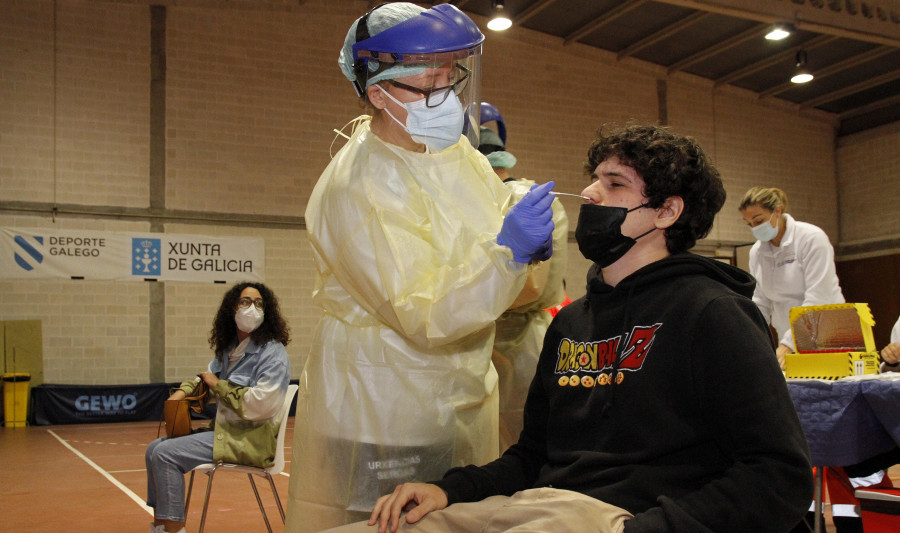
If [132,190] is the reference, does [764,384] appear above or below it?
below

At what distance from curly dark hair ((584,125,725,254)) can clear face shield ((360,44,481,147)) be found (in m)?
0.45

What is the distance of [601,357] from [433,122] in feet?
2.30

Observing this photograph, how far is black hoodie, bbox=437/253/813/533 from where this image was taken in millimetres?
1277

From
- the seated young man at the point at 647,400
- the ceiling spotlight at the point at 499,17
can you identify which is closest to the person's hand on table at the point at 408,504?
the seated young man at the point at 647,400

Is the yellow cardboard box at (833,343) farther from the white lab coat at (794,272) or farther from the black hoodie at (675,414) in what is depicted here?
the black hoodie at (675,414)

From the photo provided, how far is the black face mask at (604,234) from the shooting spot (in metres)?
1.61

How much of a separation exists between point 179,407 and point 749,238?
11680 mm

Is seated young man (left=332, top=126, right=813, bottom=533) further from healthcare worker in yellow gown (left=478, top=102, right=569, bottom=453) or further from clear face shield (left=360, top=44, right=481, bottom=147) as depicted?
healthcare worker in yellow gown (left=478, top=102, right=569, bottom=453)

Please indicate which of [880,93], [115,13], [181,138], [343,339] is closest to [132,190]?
[181,138]

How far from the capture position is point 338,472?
A: 180cm

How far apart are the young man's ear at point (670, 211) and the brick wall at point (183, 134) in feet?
31.2

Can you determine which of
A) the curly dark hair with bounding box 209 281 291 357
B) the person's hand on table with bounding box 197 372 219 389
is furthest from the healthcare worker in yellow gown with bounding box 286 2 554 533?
the curly dark hair with bounding box 209 281 291 357

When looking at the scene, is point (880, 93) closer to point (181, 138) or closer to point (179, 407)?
point (181, 138)

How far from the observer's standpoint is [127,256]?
10062 millimetres
